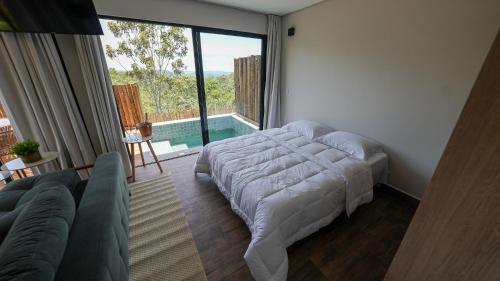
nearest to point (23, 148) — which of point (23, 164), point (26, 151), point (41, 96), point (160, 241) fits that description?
point (26, 151)

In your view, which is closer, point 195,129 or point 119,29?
point 119,29

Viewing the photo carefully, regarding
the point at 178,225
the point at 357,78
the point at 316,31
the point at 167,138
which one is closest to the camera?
the point at 178,225

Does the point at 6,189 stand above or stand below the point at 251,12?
below

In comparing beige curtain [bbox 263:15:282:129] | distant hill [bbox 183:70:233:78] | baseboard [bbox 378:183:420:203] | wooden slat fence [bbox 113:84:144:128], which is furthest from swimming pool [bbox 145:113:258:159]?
baseboard [bbox 378:183:420:203]

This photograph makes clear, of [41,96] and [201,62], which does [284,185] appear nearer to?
[201,62]

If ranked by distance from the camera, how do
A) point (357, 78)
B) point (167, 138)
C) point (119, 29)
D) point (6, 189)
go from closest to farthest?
point (6, 189) < point (357, 78) < point (119, 29) < point (167, 138)

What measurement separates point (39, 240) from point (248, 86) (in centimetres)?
360

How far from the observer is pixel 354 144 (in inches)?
84.9

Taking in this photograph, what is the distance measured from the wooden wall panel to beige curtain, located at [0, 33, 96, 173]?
329cm

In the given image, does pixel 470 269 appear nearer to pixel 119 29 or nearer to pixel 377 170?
pixel 377 170

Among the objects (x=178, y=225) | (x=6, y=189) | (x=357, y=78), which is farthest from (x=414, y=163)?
(x=6, y=189)

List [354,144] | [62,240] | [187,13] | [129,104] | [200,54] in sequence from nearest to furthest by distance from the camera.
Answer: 1. [62,240]
2. [354,144]
3. [187,13]
4. [200,54]
5. [129,104]

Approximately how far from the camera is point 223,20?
9.42 ft

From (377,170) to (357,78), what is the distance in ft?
3.83
